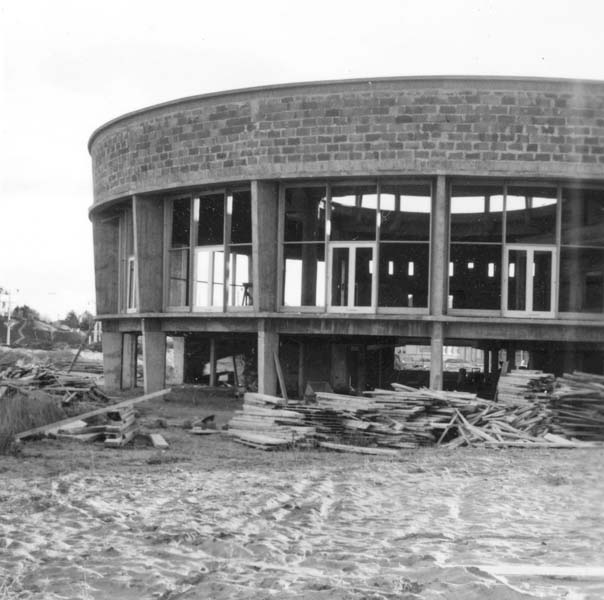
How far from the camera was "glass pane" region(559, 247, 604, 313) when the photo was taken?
21016mm

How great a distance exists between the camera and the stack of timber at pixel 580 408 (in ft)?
48.9

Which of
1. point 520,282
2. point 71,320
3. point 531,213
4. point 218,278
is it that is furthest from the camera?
point 71,320

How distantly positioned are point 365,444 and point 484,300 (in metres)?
21.7

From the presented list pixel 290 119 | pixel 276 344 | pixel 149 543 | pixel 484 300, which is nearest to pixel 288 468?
pixel 149 543

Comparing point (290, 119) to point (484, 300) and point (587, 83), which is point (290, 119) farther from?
point (484, 300)

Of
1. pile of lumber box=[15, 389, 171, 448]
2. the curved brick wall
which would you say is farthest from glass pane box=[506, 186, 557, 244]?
pile of lumber box=[15, 389, 171, 448]

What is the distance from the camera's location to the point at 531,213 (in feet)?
73.6

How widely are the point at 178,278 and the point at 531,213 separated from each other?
1026 centimetres

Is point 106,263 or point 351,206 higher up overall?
point 351,206

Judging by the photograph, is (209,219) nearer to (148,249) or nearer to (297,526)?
(148,249)

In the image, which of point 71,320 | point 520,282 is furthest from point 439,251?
point 71,320

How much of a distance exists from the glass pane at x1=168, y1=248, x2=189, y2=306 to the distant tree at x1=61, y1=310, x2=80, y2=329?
6367cm

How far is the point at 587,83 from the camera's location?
19.7m

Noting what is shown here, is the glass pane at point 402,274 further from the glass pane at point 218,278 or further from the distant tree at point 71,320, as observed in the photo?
the distant tree at point 71,320
